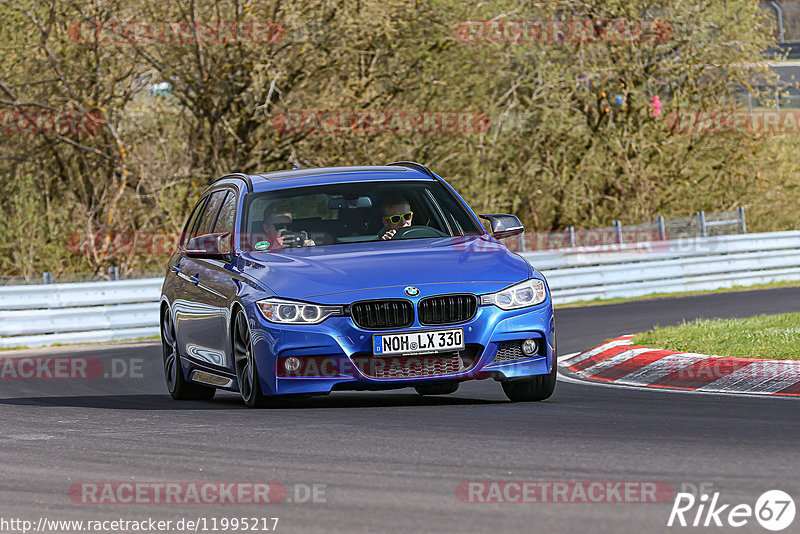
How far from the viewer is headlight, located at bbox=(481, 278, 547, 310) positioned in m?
9.25

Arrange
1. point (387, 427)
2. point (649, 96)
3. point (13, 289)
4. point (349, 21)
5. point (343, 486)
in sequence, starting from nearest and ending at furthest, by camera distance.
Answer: point (343, 486) < point (387, 427) < point (13, 289) < point (349, 21) < point (649, 96)

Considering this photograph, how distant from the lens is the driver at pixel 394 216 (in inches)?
411

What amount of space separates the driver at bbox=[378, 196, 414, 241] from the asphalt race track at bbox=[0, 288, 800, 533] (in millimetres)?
1250

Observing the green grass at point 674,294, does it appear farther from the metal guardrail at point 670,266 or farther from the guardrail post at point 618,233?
the guardrail post at point 618,233

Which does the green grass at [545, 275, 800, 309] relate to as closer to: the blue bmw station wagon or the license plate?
the blue bmw station wagon

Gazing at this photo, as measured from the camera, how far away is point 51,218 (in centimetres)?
2972

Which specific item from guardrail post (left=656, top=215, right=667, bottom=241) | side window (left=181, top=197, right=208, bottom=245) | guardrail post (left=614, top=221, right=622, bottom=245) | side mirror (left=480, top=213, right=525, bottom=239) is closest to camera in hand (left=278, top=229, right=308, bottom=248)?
side mirror (left=480, top=213, right=525, bottom=239)

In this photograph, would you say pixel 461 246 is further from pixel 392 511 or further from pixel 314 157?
pixel 314 157

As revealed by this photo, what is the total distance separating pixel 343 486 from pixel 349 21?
71.0ft

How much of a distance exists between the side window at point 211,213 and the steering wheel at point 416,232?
1.91 meters

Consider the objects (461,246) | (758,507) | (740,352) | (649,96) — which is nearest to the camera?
(758,507)

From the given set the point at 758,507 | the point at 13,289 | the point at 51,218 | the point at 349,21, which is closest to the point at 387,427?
the point at 758,507

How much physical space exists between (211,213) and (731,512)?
726cm

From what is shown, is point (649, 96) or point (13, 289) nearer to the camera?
point (13, 289)
